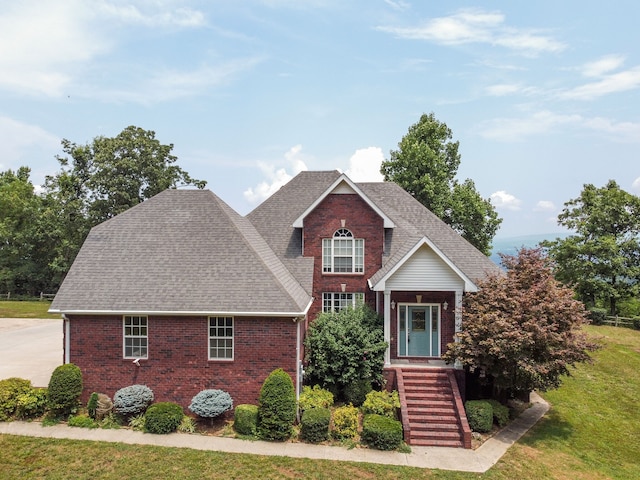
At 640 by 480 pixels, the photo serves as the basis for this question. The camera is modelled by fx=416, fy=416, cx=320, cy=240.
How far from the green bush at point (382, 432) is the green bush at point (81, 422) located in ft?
29.4

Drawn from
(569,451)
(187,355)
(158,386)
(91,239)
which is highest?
(91,239)

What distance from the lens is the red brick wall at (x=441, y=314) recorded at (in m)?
17.8

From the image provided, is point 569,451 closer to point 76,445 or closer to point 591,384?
point 591,384

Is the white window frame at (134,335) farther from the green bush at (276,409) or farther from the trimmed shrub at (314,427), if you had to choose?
the trimmed shrub at (314,427)

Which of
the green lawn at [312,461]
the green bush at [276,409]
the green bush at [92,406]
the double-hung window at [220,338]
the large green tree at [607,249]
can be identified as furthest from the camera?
the large green tree at [607,249]

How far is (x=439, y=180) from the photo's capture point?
3909 centimetres

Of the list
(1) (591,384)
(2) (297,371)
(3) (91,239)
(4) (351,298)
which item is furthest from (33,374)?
(1) (591,384)

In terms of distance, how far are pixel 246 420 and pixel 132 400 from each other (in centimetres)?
397

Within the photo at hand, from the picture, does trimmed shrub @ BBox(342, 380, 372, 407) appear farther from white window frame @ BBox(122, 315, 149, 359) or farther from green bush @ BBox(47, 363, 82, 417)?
green bush @ BBox(47, 363, 82, 417)

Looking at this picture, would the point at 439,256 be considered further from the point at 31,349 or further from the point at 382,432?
the point at 31,349

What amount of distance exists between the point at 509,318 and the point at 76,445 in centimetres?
1455

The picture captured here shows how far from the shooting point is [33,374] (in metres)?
19.0

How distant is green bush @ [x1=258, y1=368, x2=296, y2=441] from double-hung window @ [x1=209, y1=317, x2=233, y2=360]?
6.81 ft

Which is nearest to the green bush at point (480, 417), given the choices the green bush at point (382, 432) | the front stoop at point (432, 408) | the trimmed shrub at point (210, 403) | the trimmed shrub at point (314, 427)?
the front stoop at point (432, 408)
